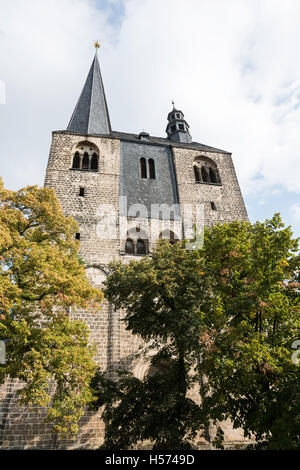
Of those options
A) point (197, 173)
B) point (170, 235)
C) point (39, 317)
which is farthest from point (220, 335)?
point (197, 173)

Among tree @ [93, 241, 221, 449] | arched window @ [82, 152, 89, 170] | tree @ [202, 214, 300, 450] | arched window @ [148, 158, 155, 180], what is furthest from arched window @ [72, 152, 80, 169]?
tree @ [202, 214, 300, 450]

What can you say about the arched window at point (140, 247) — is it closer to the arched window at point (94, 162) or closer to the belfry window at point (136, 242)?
the belfry window at point (136, 242)

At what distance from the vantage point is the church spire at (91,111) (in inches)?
867

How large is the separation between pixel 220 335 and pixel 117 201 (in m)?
11.2

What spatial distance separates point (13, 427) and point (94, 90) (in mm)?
25013

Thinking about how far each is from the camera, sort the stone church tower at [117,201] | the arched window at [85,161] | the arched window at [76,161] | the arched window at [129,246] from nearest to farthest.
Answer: the stone church tower at [117,201]
the arched window at [129,246]
the arched window at [76,161]
the arched window at [85,161]

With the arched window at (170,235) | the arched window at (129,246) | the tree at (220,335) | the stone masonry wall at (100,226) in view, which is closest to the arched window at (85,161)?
the stone masonry wall at (100,226)

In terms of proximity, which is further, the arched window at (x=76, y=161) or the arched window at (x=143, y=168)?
the arched window at (x=143, y=168)

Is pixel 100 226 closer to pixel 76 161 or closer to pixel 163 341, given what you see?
pixel 76 161

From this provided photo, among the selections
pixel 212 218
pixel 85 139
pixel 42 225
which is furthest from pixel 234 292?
pixel 85 139

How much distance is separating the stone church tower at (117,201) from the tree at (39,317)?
4118mm

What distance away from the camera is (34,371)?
24.6 ft

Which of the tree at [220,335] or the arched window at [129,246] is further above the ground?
the arched window at [129,246]
